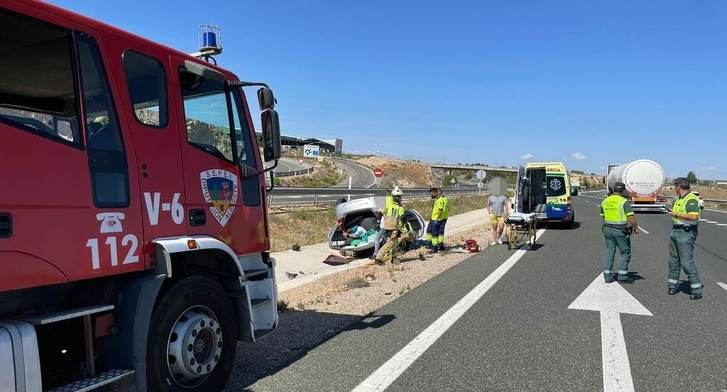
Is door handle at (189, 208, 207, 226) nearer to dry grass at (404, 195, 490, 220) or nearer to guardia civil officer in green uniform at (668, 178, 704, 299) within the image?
guardia civil officer in green uniform at (668, 178, 704, 299)

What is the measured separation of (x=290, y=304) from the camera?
7.98 meters

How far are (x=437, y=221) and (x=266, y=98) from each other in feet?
33.3

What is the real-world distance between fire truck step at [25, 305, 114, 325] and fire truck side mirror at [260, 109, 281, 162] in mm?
1863

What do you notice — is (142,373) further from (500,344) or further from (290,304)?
(290,304)

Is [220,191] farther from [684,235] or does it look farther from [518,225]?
[518,225]

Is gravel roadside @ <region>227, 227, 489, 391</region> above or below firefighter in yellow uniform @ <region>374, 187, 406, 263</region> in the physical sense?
below

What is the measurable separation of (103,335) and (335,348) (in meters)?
2.59

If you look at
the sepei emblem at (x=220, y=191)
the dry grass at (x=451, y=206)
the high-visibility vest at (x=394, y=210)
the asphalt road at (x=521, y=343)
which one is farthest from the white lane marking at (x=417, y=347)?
the dry grass at (x=451, y=206)

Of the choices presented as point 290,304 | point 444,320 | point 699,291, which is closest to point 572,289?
point 699,291

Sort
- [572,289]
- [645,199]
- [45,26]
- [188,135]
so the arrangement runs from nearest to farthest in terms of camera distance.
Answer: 1. [45,26]
2. [188,135]
3. [572,289]
4. [645,199]

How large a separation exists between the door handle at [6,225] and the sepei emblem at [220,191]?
155 centimetres

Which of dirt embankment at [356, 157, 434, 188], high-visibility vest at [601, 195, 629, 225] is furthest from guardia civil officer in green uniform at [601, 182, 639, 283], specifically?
dirt embankment at [356, 157, 434, 188]

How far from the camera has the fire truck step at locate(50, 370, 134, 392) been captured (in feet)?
10.3

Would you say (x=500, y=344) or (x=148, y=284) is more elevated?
(x=148, y=284)
